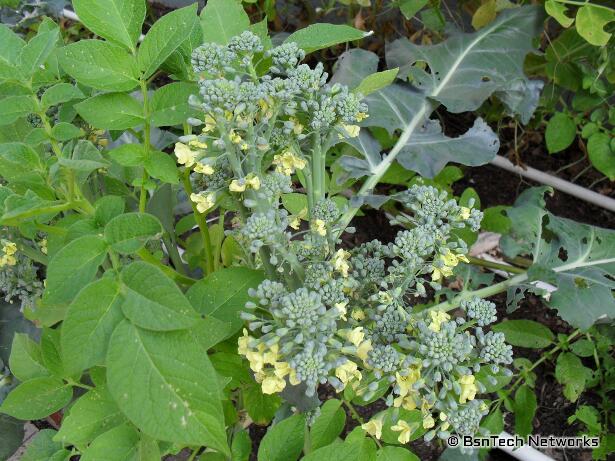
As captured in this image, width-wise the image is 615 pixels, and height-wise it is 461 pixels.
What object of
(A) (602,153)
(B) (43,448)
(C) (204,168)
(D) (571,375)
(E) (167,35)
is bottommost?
(D) (571,375)

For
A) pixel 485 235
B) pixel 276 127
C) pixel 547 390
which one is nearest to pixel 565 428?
pixel 547 390

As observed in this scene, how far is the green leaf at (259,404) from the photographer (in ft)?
2.82

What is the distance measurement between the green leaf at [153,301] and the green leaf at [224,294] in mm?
146

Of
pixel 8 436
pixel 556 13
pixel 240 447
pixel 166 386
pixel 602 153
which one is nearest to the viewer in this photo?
pixel 166 386

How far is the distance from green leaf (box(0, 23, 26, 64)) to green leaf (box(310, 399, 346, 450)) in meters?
0.62

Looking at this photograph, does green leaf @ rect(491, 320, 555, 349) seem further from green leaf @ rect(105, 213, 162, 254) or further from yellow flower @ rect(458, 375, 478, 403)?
green leaf @ rect(105, 213, 162, 254)

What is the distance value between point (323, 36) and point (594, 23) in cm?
70

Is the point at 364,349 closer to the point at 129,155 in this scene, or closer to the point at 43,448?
the point at 129,155

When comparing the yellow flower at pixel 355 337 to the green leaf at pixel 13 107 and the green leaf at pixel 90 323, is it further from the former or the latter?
the green leaf at pixel 13 107

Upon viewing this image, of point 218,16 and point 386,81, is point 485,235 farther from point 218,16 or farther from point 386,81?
point 218,16

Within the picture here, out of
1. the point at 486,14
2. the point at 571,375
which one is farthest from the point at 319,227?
the point at 486,14

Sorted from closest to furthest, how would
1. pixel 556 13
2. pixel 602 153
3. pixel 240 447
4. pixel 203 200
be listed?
pixel 203 200, pixel 240 447, pixel 556 13, pixel 602 153

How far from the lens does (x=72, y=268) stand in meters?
0.61

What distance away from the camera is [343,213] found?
81 cm
